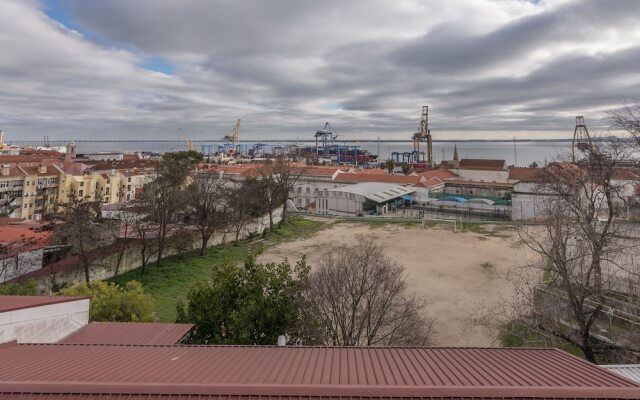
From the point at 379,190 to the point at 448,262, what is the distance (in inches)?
788

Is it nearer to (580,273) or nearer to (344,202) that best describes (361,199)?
(344,202)

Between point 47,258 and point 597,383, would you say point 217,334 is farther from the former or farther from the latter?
point 47,258

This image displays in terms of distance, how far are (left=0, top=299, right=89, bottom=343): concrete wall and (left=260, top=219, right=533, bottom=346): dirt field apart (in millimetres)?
9647

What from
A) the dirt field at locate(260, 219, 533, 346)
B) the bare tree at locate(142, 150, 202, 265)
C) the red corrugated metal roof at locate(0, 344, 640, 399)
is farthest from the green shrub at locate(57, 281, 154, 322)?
the bare tree at locate(142, 150, 202, 265)

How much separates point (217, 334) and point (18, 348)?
373cm

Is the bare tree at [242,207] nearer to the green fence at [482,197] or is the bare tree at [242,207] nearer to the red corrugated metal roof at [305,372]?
the red corrugated metal roof at [305,372]

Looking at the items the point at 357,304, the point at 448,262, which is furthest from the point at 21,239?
the point at 448,262

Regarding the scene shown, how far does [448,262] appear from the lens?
21.1m

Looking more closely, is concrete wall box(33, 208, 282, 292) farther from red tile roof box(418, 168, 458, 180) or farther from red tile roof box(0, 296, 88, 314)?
red tile roof box(418, 168, 458, 180)

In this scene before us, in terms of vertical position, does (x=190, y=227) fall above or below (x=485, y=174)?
below

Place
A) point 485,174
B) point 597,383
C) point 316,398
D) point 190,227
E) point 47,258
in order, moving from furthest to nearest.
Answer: point 485,174, point 190,227, point 47,258, point 597,383, point 316,398

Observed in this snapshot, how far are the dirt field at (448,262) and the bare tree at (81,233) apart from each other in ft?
28.7

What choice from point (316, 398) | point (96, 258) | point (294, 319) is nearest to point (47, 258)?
point (96, 258)

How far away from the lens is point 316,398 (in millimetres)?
4195
